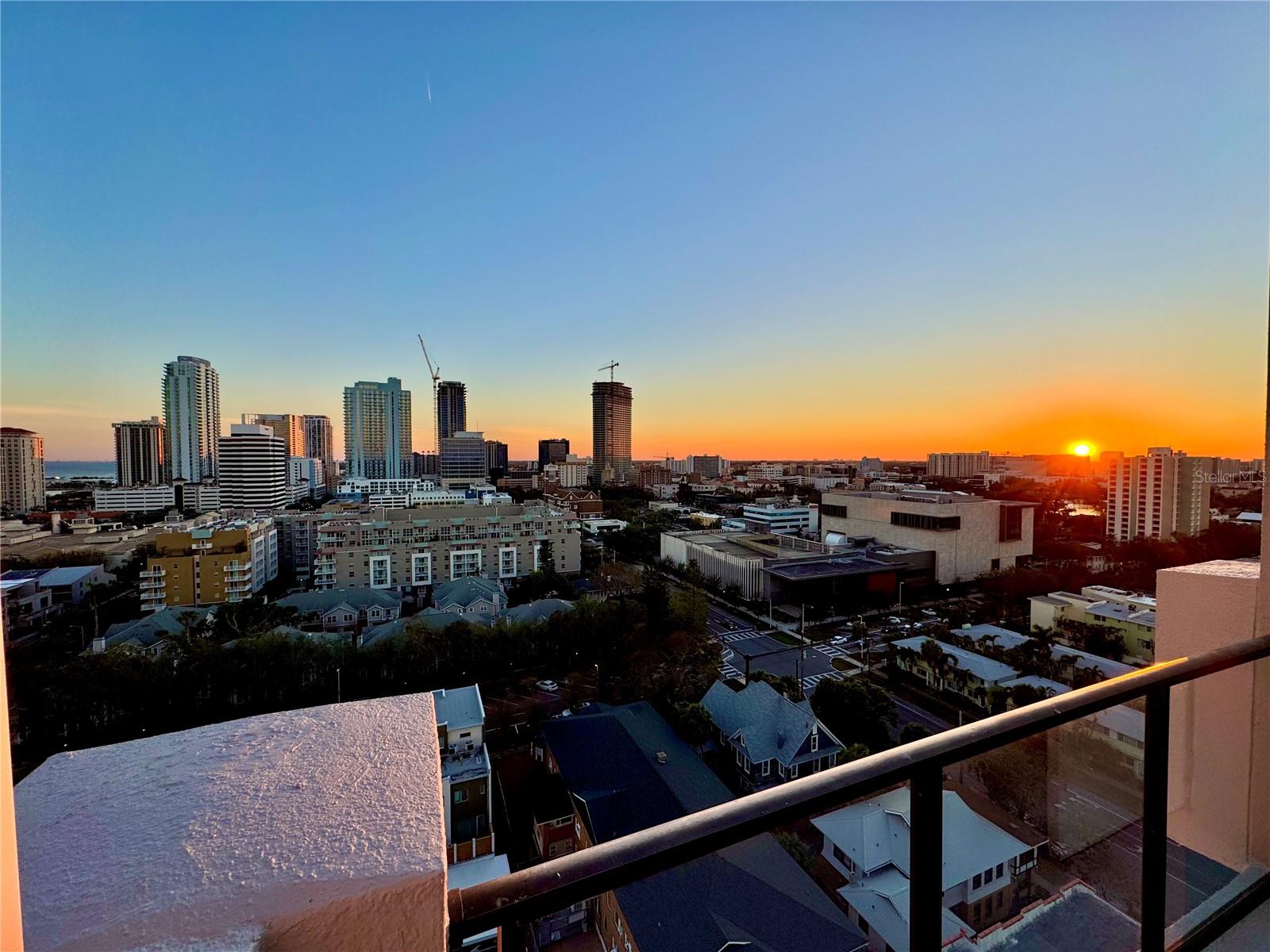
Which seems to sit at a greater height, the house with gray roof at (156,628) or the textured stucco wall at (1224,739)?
the textured stucco wall at (1224,739)

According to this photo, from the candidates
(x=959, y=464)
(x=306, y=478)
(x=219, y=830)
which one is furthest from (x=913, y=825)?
(x=959, y=464)

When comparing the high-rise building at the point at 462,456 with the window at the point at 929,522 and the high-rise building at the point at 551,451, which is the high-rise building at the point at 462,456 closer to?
the high-rise building at the point at 551,451

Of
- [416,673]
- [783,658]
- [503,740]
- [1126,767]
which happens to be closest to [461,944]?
[1126,767]

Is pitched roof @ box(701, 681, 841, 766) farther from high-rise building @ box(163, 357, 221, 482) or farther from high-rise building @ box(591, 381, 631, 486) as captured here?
high-rise building @ box(591, 381, 631, 486)

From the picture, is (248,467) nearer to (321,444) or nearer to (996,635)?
(321,444)

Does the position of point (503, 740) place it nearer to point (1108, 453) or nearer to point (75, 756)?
point (75, 756)

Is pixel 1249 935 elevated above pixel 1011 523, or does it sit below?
above

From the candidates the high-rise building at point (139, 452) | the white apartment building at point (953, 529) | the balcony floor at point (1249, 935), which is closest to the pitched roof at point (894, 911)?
the balcony floor at point (1249, 935)
